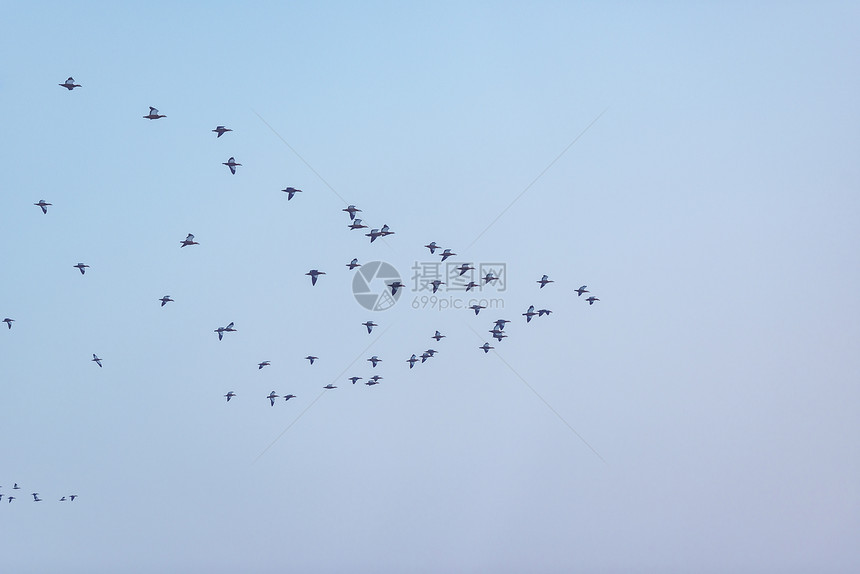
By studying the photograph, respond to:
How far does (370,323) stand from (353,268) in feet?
19.8

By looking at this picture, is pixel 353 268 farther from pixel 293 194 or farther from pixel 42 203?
pixel 42 203

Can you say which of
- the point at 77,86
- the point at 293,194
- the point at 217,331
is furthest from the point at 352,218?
the point at 77,86

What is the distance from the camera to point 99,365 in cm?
12512

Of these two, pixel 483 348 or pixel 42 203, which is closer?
pixel 42 203

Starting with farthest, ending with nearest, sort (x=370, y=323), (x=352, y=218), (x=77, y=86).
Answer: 1. (x=370, y=323)
2. (x=352, y=218)
3. (x=77, y=86)

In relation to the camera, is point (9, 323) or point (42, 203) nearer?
point (42, 203)

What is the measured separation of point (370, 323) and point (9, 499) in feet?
161

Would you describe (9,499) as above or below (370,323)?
below

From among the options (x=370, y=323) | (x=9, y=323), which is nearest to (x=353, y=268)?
(x=370, y=323)

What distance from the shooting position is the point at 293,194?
112750mm

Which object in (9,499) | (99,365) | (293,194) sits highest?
(293,194)

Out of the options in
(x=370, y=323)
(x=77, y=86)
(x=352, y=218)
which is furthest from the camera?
(x=370, y=323)

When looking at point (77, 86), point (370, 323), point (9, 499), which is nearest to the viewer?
point (77, 86)

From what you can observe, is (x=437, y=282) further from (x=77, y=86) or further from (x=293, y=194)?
(x=77, y=86)
